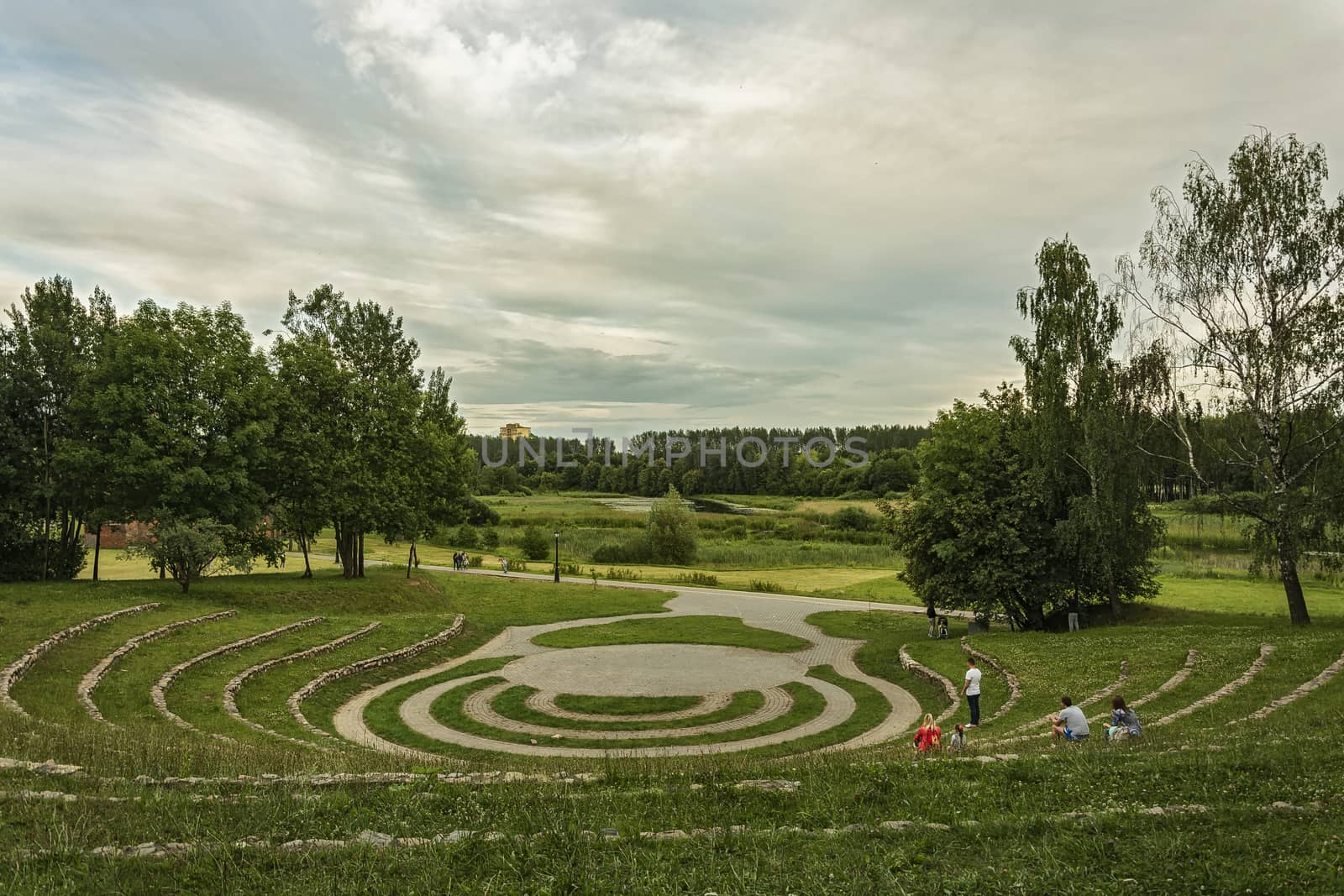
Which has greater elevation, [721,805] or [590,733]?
[721,805]

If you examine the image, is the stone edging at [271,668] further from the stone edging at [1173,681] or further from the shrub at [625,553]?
the shrub at [625,553]

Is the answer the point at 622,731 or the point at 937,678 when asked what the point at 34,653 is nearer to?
the point at 622,731

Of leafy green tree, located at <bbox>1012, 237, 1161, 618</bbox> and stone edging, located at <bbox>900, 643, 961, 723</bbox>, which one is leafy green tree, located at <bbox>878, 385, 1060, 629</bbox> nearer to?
leafy green tree, located at <bbox>1012, 237, 1161, 618</bbox>

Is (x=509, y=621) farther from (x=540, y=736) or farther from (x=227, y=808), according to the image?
(x=227, y=808)

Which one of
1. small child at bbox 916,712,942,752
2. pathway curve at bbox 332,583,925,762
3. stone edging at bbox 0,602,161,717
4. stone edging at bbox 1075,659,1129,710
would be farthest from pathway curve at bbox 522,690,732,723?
stone edging at bbox 0,602,161,717

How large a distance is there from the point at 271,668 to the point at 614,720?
13.0 metres

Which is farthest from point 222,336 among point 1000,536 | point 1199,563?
point 1199,563

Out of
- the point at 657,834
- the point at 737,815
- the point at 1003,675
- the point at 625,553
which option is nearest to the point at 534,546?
the point at 625,553

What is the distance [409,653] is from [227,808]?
22.6 meters

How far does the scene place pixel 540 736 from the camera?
23.0 meters

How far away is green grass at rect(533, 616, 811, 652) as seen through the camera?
37.1 meters

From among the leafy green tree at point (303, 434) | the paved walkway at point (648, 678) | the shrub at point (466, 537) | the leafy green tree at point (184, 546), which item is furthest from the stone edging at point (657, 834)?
the shrub at point (466, 537)

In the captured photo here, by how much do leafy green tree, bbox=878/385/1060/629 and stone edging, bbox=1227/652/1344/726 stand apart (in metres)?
12.8

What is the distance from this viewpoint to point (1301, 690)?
796 inches
